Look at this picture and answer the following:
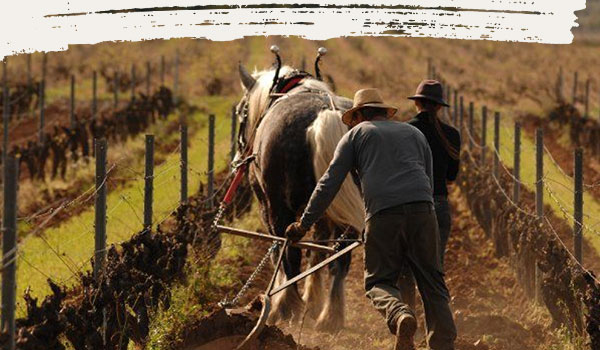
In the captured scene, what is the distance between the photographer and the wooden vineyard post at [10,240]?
5422 millimetres

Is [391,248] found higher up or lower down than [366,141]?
lower down

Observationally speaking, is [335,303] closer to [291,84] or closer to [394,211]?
[291,84]

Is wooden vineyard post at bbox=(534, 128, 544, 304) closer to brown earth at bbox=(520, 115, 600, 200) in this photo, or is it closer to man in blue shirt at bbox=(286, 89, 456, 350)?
brown earth at bbox=(520, 115, 600, 200)

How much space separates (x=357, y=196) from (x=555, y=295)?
1.71 m

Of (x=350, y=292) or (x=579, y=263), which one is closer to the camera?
(x=579, y=263)

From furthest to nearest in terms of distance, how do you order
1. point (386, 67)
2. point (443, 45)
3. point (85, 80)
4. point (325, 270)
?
point (443, 45) → point (386, 67) → point (85, 80) → point (325, 270)

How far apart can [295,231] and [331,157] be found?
1.70 meters

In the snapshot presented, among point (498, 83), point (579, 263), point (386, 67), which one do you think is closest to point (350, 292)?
point (579, 263)

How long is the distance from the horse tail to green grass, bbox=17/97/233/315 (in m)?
1.41

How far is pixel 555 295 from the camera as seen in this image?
8.47m

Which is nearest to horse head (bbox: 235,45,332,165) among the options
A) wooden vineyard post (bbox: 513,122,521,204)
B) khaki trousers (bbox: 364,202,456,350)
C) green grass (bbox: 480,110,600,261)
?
green grass (bbox: 480,110,600,261)

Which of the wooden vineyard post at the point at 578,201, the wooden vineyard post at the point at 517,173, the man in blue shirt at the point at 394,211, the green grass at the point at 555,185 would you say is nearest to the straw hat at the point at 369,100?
the man in blue shirt at the point at 394,211

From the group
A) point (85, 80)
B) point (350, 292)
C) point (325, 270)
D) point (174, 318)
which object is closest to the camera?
point (174, 318)

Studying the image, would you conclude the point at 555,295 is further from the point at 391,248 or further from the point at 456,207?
the point at 456,207
